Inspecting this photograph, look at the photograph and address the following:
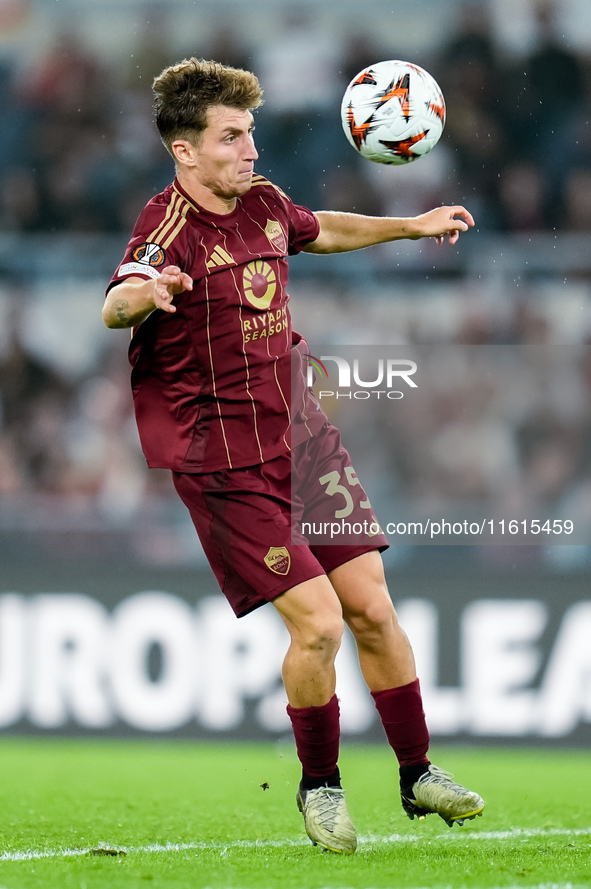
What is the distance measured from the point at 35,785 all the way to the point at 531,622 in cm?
279

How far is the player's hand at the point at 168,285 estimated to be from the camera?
337cm

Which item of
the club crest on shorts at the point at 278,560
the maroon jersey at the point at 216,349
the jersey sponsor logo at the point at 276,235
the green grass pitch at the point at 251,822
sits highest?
the jersey sponsor logo at the point at 276,235

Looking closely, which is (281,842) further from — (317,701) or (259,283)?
(259,283)

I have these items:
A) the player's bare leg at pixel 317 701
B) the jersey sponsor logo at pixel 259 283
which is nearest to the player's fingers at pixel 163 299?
the jersey sponsor logo at pixel 259 283

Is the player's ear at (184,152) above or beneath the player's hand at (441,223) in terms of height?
above

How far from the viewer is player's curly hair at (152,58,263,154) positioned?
12.3ft

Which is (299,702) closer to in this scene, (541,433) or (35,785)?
(35,785)

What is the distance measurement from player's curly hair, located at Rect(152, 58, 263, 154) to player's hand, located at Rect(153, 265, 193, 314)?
609 millimetres

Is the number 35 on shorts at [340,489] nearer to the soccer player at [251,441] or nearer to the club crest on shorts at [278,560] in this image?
the soccer player at [251,441]

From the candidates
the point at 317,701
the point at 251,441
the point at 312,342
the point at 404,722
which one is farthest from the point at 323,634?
the point at 312,342

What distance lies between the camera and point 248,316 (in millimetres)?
3811

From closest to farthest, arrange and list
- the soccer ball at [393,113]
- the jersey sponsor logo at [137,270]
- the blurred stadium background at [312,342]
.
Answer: the jersey sponsor logo at [137,270] < the soccer ball at [393,113] < the blurred stadium background at [312,342]

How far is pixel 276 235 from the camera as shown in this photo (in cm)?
396

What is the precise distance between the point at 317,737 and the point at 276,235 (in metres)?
1.56
